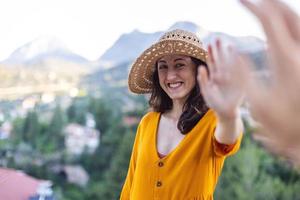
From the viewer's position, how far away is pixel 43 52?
9.23m

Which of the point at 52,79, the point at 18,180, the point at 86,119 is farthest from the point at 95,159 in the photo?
the point at 18,180

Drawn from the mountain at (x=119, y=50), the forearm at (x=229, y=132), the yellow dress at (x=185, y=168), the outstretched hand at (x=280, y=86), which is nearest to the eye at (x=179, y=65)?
the yellow dress at (x=185, y=168)

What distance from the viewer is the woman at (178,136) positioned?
2.85ft

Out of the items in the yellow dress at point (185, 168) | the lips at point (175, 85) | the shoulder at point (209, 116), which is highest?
the lips at point (175, 85)

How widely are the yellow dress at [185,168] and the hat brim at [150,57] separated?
12 centimetres

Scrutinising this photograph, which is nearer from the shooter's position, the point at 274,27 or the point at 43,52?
the point at 274,27

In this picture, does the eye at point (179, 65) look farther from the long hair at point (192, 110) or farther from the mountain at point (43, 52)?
the mountain at point (43, 52)

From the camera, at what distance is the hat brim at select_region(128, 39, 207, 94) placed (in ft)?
3.04

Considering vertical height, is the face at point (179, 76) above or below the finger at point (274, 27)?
above

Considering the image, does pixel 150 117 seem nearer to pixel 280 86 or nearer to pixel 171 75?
pixel 171 75

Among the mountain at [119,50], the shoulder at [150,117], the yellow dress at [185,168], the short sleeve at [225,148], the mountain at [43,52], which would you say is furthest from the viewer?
the mountain at [119,50]

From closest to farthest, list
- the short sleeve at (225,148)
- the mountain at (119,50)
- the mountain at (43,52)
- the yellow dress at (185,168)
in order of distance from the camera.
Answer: the short sleeve at (225,148) → the yellow dress at (185,168) → the mountain at (43,52) → the mountain at (119,50)

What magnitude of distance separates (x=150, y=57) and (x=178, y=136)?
179 millimetres

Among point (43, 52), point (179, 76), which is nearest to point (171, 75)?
point (179, 76)
